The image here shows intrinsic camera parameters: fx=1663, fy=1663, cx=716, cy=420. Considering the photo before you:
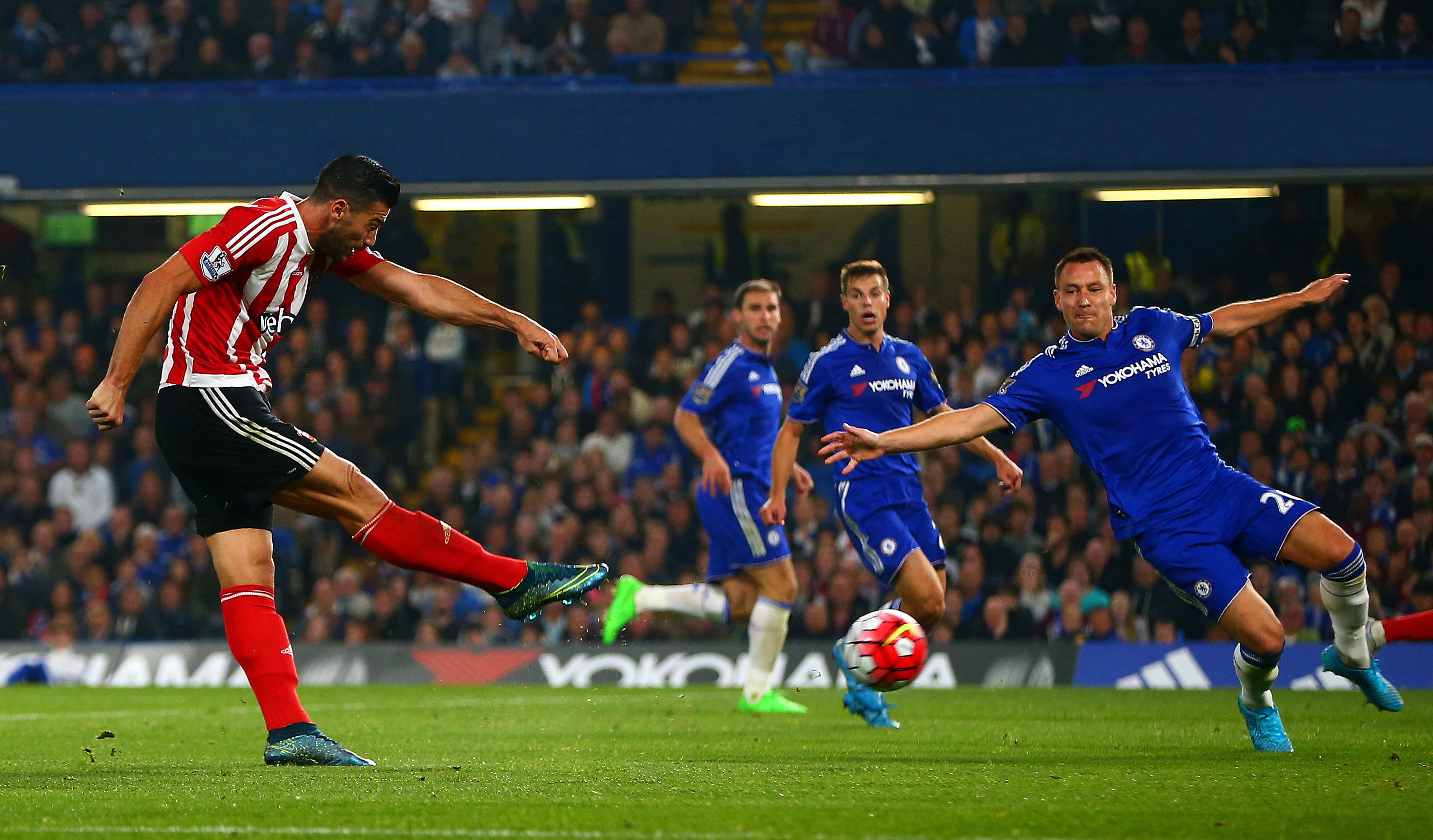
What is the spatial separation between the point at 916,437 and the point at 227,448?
2536mm

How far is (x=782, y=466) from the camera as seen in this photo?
896cm

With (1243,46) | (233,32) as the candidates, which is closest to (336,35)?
(233,32)

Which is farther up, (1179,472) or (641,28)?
(641,28)

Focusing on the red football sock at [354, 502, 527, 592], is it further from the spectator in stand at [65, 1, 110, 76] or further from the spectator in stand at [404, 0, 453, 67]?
the spectator in stand at [65, 1, 110, 76]

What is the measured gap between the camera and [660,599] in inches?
430

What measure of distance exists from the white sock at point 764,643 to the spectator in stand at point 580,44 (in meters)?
7.97

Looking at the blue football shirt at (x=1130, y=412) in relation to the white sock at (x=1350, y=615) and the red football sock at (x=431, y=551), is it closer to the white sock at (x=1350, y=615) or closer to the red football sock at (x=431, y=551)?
the white sock at (x=1350, y=615)

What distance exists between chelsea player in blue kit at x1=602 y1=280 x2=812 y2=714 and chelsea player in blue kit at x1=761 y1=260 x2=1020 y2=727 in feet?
2.36

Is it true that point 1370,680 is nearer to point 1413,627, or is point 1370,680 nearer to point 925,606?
point 1413,627

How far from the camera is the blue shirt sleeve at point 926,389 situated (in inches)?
359

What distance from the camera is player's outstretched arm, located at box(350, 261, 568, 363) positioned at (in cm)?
633

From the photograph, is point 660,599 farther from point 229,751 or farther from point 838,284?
point 838,284

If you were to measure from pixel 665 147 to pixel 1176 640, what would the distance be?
6.24 meters

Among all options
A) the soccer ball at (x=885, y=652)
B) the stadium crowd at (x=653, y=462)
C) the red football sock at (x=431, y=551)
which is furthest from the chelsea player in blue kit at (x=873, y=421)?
the stadium crowd at (x=653, y=462)
